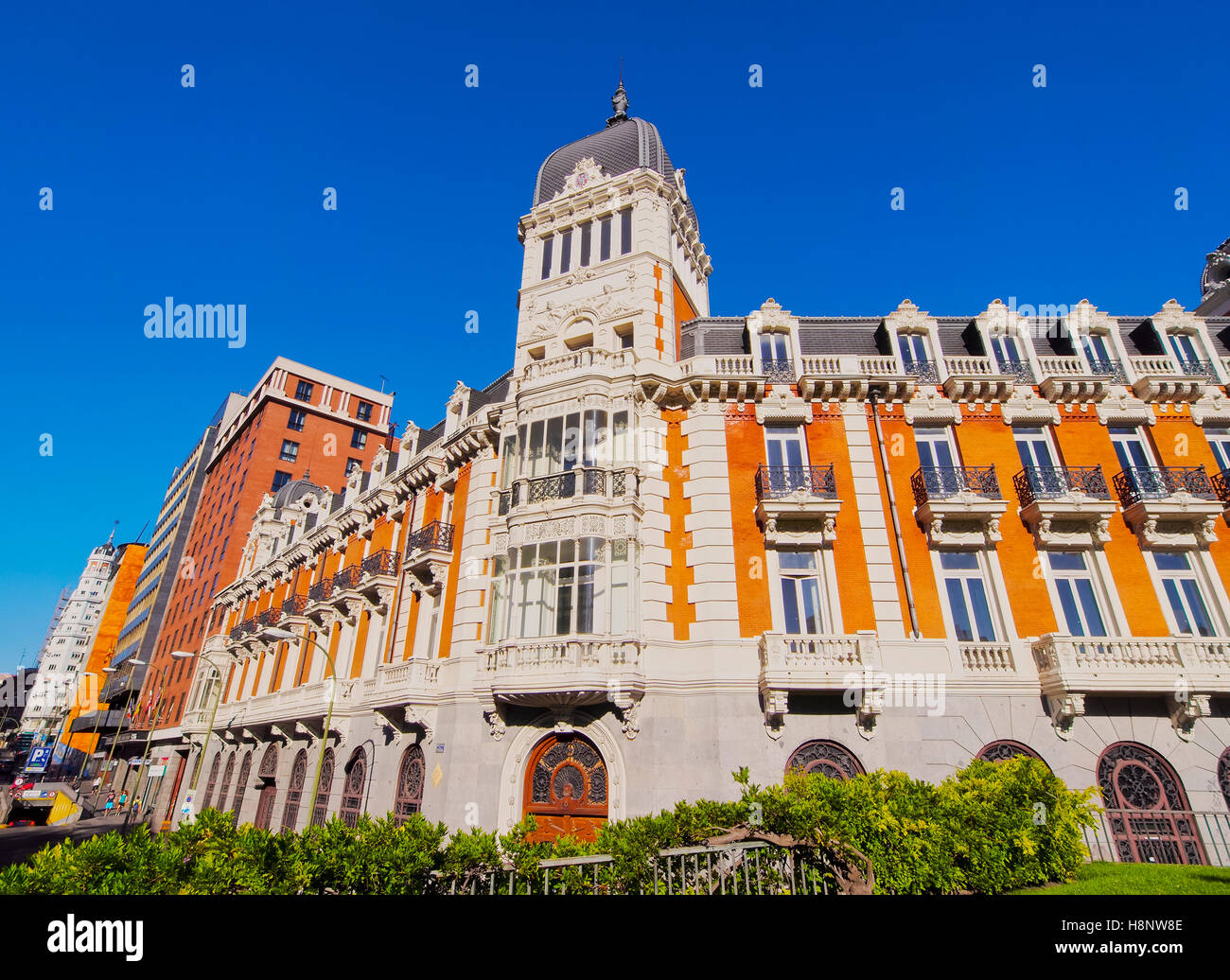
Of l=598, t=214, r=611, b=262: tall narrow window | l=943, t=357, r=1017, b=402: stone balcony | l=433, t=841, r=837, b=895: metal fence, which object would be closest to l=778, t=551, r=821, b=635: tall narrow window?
l=943, t=357, r=1017, b=402: stone balcony

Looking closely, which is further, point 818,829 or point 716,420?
point 716,420

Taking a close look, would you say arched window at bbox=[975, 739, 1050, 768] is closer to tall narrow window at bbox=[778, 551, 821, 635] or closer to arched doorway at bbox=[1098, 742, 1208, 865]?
arched doorway at bbox=[1098, 742, 1208, 865]

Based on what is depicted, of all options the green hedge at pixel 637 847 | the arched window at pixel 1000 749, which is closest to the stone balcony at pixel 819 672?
the arched window at pixel 1000 749

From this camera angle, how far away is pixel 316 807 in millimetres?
24625

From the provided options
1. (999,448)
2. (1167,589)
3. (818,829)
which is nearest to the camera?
(818,829)

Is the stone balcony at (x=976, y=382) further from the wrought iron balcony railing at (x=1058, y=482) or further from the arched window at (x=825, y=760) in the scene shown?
the arched window at (x=825, y=760)

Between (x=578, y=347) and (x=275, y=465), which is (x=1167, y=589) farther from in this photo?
(x=275, y=465)

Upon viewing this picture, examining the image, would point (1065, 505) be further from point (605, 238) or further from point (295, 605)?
point (295, 605)

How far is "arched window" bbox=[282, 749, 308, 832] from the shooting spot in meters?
26.5

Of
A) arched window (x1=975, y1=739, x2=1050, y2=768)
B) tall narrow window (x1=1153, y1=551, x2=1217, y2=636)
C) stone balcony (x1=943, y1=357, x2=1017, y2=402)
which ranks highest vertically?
stone balcony (x1=943, y1=357, x2=1017, y2=402)

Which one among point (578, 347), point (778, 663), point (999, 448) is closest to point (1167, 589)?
point (999, 448)

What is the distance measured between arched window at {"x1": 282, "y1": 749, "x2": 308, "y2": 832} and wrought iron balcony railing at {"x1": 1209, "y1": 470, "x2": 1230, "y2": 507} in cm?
3389

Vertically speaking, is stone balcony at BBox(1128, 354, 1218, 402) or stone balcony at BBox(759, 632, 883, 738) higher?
stone balcony at BBox(1128, 354, 1218, 402)

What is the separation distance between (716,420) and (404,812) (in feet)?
51.9
